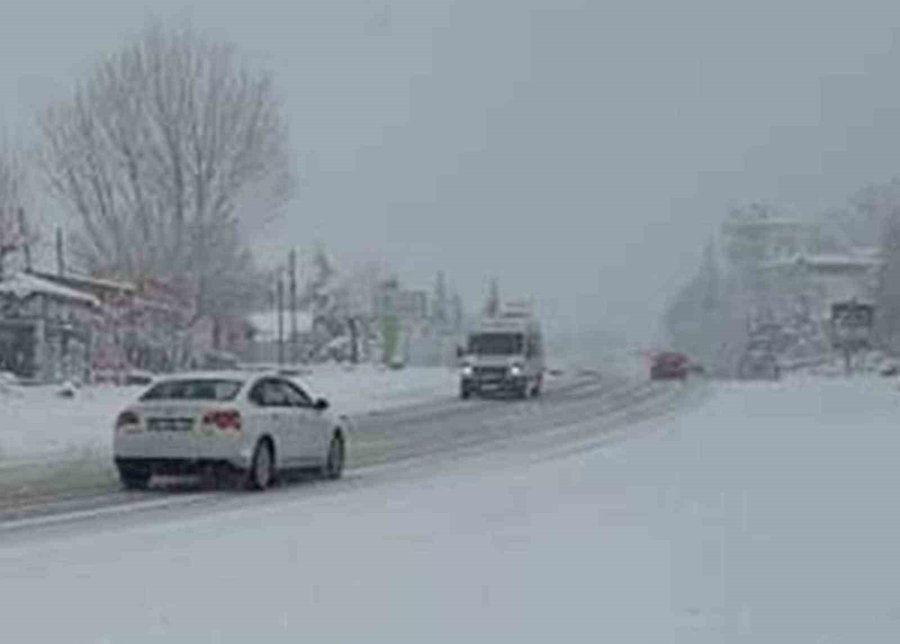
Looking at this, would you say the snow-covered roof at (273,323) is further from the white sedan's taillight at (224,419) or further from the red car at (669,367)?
the white sedan's taillight at (224,419)

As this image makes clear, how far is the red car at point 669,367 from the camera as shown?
95.6 m

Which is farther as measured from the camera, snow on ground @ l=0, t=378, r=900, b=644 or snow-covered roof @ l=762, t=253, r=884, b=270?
snow-covered roof @ l=762, t=253, r=884, b=270

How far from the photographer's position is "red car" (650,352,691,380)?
9558cm

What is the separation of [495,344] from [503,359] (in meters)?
1.41

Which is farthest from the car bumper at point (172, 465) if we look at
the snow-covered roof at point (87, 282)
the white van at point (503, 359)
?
the snow-covered roof at point (87, 282)

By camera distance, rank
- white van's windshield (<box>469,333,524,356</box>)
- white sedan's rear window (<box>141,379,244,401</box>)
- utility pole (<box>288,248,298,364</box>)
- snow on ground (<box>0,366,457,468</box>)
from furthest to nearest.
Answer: utility pole (<box>288,248,298,364</box>) < white van's windshield (<box>469,333,524,356</box>) < snow on ground (<box>0,366,457,468</box>) < white sedan's rear window (<box>141,379,244,401</box>)

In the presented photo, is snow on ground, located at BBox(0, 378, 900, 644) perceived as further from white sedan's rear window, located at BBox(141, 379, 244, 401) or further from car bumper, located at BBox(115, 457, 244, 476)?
white sedan's rear window, located at BBox(141, 379, 244, 401)

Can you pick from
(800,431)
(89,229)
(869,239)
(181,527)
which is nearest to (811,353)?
(869,239)

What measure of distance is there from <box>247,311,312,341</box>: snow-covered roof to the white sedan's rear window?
106636mm

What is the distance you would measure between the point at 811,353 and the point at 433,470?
419 ft

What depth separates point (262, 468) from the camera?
88.2 ft

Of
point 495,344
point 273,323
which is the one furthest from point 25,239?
point 273,323

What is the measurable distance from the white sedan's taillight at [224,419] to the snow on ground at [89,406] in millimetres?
6185

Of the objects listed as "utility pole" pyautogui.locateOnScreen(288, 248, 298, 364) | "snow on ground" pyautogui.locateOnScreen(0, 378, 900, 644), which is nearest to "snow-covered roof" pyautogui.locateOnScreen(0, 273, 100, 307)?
"utility pole" pyautogui.locateOnScreen(288, 248, 298, 364)
